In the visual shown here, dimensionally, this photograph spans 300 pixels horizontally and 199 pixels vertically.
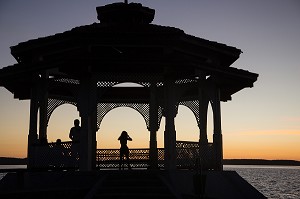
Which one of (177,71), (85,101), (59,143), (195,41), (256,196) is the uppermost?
(195,41)

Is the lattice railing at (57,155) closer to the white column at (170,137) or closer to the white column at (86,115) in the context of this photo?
the white column at (86,115)

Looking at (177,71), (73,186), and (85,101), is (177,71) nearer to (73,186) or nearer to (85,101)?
(85,101)

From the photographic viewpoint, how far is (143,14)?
18.3 meters

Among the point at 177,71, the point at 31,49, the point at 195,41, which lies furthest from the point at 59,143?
the point at 195,41

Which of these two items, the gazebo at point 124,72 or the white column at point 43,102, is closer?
the gazebo at point 124,72

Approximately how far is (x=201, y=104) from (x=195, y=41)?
9.22 feet

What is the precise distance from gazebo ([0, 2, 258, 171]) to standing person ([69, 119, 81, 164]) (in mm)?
147

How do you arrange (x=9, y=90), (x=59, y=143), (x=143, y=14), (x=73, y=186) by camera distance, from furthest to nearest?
(x=9, y=90), (x=143, y=14), (x=59, y=143), (x=73, y=186)

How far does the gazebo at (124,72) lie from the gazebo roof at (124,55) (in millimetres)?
33

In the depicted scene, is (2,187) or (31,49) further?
(31,49)

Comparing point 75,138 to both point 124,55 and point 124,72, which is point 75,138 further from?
point 124,55

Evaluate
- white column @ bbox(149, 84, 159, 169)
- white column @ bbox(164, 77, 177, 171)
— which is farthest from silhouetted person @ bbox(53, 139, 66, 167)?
white column @ bbox(149, 84, 159, 169)

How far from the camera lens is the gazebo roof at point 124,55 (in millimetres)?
14391

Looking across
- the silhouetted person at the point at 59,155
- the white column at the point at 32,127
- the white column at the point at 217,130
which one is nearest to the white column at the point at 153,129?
the white column at the point at 217,130
